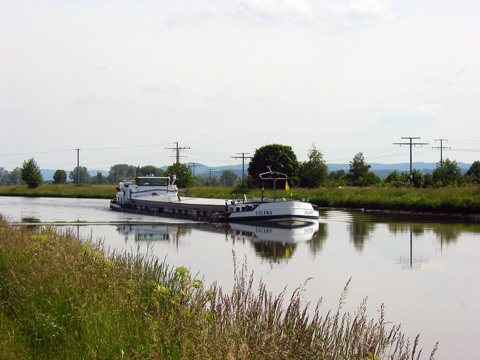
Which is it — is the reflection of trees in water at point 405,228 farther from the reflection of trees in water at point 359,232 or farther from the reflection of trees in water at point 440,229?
the reflection of trees in water at point 359,232

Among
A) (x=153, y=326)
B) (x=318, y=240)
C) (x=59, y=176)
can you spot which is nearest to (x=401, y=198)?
(x=318, y=240)

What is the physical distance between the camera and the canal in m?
10.9

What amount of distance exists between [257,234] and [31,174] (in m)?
80.1

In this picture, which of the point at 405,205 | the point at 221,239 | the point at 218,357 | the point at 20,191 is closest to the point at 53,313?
the point at 218,357

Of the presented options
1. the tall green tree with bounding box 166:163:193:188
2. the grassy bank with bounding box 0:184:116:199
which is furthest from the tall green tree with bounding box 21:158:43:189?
the tall green tree with bounding box 166:163:193:188

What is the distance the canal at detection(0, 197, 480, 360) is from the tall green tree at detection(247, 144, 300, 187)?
35283 millimetres

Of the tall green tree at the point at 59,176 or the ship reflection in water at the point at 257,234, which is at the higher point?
the tall green tree at the point at 59,176

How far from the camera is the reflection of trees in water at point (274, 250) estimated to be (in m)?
18.3

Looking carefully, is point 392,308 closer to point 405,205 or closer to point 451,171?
point 405,205

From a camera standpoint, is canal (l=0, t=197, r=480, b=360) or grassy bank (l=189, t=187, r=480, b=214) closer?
canal (l=0, t=197, r=480, b=360)

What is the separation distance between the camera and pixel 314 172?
63.1m

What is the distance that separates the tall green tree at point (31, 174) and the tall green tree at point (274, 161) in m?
45.7

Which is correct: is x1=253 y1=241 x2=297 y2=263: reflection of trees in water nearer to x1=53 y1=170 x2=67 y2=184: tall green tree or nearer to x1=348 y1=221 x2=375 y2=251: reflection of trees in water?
x1=348 y1=221 x2=375 y2=251: reflection of trees in water

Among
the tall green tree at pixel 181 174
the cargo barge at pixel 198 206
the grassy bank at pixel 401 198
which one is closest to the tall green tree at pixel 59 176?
the tall green tree at pixel 181 174
